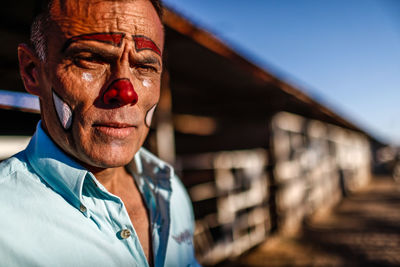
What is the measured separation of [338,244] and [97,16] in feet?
19.0

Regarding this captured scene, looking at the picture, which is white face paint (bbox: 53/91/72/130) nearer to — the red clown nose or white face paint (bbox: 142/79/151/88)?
the red clown nose

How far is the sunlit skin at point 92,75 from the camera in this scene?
88 cm

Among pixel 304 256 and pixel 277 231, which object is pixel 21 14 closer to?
pixel 304 256

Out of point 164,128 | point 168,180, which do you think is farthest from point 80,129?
point 164,128

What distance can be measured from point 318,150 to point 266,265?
5.38 metres

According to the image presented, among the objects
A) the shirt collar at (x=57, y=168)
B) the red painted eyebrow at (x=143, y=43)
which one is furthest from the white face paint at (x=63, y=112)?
the red painted eyebrow at (x=143, y=43)

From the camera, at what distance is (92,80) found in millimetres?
900

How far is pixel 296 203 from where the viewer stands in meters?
6.51

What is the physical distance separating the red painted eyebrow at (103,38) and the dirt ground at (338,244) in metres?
3.84

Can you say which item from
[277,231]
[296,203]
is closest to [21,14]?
[277,231]

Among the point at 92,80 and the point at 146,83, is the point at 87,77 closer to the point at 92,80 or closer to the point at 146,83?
the point at 92,80

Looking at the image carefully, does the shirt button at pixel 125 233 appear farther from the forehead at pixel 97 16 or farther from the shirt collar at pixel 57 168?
the forehead at pixel 97 16

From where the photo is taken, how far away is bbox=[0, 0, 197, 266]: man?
803mm

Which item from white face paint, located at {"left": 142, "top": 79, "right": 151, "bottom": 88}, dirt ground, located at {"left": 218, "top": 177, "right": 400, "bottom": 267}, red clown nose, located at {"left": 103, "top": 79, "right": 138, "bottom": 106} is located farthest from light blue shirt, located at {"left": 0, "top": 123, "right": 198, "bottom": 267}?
dirt ground, located at {"left": 218, "top": 177, "right": 400, "bottom": 267}
